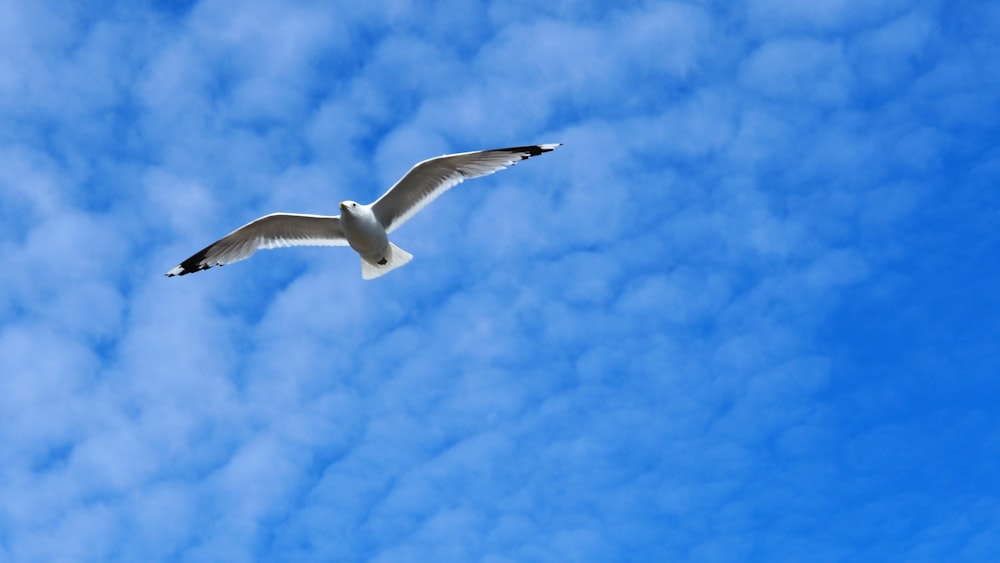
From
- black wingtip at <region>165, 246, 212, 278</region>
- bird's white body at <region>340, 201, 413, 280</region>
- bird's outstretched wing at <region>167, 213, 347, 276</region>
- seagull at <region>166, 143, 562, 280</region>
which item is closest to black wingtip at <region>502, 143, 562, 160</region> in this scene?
seagull at <region>166, 143, 562, 280</region>

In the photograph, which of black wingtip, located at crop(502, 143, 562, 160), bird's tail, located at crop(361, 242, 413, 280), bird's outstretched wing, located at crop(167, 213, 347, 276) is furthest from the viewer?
bird's outstretched wing, located at crop(167, 213, 347, 276)

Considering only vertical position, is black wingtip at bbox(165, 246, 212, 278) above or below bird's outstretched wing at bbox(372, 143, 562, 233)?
above

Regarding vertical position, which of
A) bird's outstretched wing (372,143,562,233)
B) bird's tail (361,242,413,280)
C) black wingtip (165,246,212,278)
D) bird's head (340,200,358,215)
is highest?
black wingtip (165,246,212,278)

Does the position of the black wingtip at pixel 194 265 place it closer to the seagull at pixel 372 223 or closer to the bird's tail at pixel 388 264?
the seagull at pixel 372 223

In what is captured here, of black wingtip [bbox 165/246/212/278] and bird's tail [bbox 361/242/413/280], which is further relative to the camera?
black wingtip [bbox 165/246/212/278]

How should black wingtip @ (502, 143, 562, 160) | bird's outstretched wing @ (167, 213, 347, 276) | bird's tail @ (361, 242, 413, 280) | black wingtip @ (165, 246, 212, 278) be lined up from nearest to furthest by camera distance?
black wingtip @ (502, 143, 562, 160), bird's tail @ (361, 242, 413, 280), bird's outstretched wing @ (167, 213, 347, 276), black wingtip @ (165, 246, 212, 278)

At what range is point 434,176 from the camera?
1589 cm

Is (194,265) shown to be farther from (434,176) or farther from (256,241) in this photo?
(434,176)

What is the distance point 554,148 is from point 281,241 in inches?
180

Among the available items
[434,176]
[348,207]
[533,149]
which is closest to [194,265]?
[348,207]

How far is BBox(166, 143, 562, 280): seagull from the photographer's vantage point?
51.2 feet

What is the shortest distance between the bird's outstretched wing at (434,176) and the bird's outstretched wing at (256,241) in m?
0.94

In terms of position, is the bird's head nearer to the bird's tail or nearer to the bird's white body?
the bird's white body

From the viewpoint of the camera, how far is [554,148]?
50.8ft
